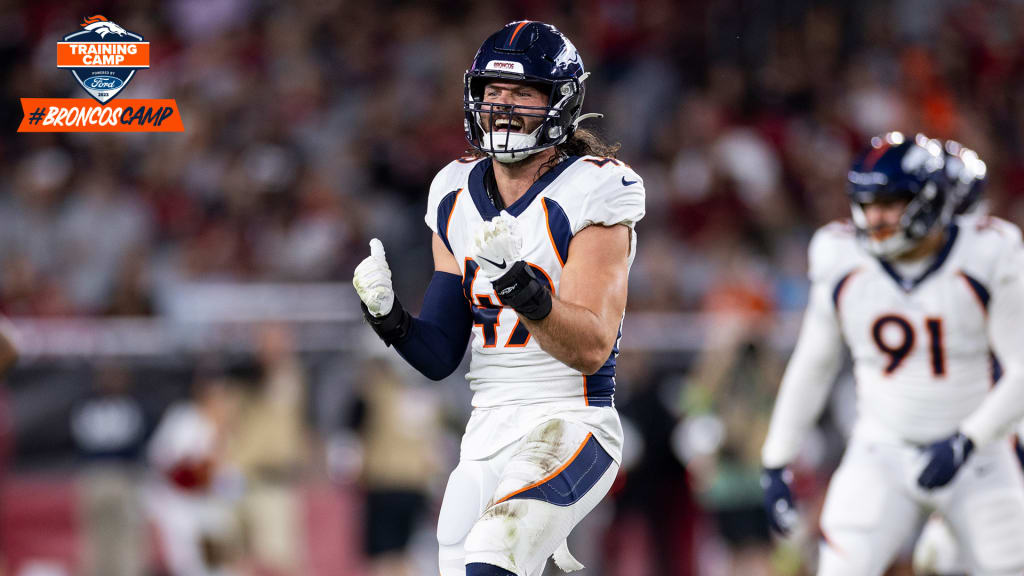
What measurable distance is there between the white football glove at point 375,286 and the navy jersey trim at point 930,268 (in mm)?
2374

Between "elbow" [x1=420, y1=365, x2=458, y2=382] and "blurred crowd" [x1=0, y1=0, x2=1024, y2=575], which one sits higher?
"elbow" [x1=420, y1=365, x2=458, y2=382]

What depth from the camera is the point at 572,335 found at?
3.67 meters

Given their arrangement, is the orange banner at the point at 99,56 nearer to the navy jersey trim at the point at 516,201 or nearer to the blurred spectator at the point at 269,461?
the navy jersey trim at the point at 516,201

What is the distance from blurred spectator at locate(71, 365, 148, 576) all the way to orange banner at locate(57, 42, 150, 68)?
12.2 feet

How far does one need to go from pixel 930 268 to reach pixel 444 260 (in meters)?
2.21

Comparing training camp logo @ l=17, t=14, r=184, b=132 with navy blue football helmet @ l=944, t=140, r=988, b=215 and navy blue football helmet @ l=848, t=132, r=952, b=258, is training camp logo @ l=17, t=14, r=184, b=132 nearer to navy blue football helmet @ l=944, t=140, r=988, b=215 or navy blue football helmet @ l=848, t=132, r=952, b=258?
navy blue football helmet @ l=848, t=132, r=952, b=258

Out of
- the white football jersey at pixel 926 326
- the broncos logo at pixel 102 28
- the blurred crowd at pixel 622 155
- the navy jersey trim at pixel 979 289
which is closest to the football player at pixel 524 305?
the white football jersey at pixel 926 326

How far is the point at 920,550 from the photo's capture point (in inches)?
236

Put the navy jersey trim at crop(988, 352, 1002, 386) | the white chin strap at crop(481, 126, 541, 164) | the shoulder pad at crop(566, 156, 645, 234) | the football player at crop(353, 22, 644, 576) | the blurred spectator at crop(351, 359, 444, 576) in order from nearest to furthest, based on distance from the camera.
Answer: the football player at crop(353, 22, 644, 576), the shoulder pad at crop(566, 156, 645, 234), the white chin strap at crop(481, 126, 541, 164), the navy jersey trim at crop(988, 352, 1002, 386), the blurred spectator at crop(351, 359, 444, 576)

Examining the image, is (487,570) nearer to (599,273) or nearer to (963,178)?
(599,273)

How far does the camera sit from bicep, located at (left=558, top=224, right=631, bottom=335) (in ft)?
12.4

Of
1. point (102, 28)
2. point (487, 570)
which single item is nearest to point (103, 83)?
point (102, 28)

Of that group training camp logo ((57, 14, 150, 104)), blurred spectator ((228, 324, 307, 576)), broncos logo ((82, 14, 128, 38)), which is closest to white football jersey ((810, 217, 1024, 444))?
training camp logo ((57, 14, 150, 104))

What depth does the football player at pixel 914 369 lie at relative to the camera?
5219 mm
